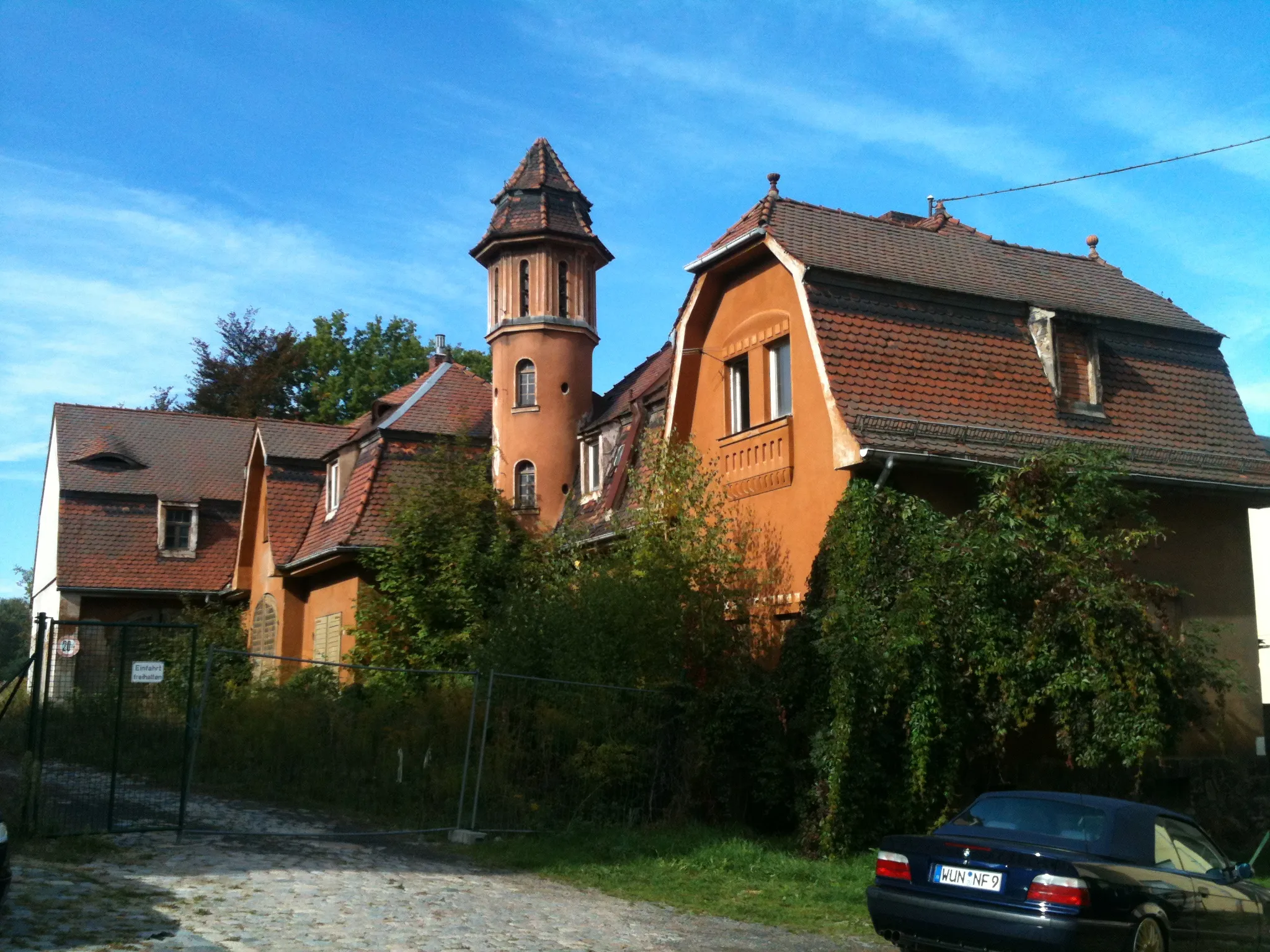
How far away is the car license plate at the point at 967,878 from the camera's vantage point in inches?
325

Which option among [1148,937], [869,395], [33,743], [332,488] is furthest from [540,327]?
[1148,937]

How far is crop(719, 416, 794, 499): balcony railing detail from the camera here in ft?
56.2

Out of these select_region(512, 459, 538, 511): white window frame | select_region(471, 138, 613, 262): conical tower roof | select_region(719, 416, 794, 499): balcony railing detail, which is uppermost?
select_region(471, 138, 613, 262): conical tower roof

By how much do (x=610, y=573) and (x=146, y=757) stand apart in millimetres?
6318

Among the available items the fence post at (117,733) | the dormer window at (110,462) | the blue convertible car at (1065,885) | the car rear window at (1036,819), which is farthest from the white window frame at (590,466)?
the blue convertible car at (1065,885)

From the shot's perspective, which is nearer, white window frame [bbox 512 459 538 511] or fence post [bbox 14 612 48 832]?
fence post [bbox 14 612 48 832]

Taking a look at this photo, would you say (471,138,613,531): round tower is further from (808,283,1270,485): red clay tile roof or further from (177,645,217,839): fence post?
(177,645,217,839): fence post

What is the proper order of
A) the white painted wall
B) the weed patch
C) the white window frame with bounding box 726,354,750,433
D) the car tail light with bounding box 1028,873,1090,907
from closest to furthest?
1. the car tail light with bounding box 1028,873,1090,907
2. the weed patch
3. the white window frame with bounding box 726,354,750,433
4. the white painted wall

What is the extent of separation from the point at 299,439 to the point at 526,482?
326 inches

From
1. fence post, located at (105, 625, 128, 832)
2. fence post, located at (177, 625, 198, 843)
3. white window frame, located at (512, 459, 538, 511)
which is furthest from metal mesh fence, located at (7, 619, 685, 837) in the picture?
white window frame, located at (512, 459, 538, 511)

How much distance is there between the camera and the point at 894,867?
8.97m

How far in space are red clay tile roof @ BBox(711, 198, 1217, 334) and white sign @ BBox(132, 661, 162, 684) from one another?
9.29m

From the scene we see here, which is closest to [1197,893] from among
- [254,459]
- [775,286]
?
[775,286]

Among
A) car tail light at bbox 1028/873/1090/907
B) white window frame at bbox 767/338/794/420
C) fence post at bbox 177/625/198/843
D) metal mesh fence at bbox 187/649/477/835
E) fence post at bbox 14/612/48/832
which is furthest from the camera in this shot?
white window frame at bbox 767/338/794/420
